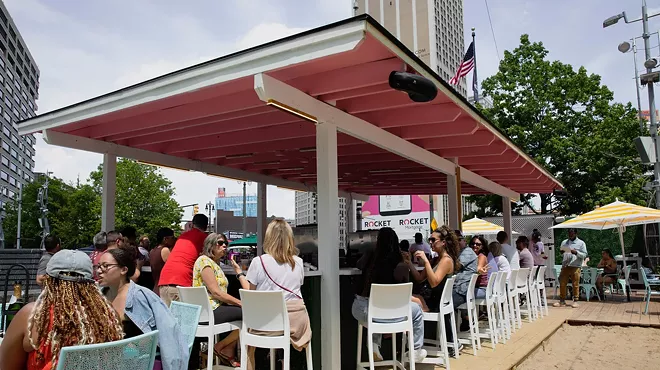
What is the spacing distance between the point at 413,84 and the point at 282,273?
71.4 inches

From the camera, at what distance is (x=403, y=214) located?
35.4 m

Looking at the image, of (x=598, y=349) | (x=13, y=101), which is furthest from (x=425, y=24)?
(x=598, y=349)

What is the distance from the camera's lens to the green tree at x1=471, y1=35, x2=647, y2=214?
21.7 meters

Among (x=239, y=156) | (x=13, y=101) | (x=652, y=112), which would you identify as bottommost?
(x=239, y=156)

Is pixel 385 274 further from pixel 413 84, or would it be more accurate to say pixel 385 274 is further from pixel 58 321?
pixel 58 321

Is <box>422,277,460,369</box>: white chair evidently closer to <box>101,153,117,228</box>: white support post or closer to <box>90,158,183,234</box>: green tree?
<box>101,153,117,228</box>: white support post

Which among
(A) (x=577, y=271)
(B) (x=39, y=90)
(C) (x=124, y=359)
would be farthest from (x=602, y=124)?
(B) (x=39, y=90)

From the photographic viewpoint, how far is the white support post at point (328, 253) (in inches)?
180

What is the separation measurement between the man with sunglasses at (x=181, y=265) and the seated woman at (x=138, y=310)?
6.84ft

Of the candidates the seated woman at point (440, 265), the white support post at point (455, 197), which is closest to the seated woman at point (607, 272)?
the white support post at point (455, 197)

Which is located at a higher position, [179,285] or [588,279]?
[179,285]

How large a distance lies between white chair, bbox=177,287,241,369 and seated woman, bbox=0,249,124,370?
6.44 ft

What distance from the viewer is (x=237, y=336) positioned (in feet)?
14.7

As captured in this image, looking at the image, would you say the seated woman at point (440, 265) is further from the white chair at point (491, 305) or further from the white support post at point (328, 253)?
the white support post at point (328, 253)
